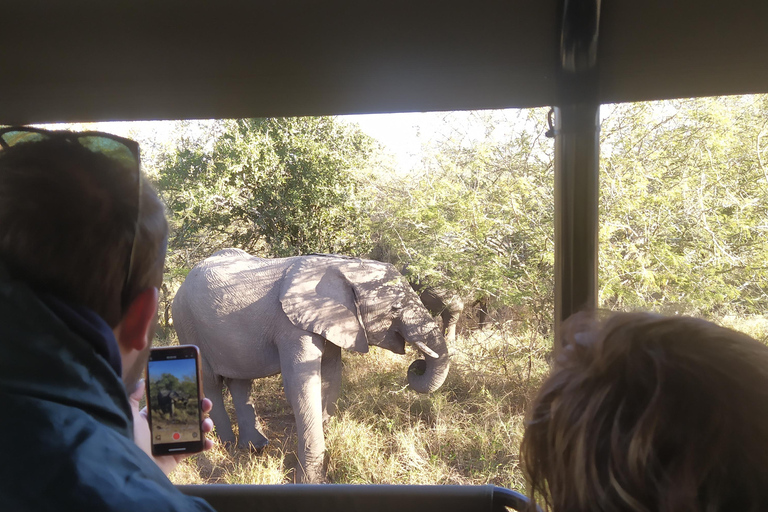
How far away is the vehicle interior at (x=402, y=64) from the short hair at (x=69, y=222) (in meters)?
0.79

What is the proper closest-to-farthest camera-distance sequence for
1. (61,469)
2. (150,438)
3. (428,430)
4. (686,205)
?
(61,469) → (150,438) → (686,205) → (428,430)

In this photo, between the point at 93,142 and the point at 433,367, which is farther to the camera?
the point at 433,367

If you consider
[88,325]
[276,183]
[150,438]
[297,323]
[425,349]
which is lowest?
[425,349]

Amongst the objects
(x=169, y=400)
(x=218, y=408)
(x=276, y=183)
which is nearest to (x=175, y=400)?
(x=169, y=400)

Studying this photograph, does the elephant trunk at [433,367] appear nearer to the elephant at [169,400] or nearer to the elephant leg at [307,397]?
the elephant leg at [307,397]

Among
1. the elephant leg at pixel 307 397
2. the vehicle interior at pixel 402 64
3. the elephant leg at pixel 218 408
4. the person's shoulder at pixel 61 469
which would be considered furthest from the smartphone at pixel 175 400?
the elephant leg at pixel 218 408

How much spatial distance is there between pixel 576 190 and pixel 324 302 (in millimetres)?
2781

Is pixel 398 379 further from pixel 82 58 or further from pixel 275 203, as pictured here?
pixel 82 58

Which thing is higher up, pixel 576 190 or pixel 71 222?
pixel 576 190

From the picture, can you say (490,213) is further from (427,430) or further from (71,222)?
(71,222)

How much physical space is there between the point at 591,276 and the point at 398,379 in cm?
326

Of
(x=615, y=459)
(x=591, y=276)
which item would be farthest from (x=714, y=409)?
(x=591, y=276)

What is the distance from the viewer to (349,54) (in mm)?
1161

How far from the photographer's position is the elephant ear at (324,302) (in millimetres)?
3699
